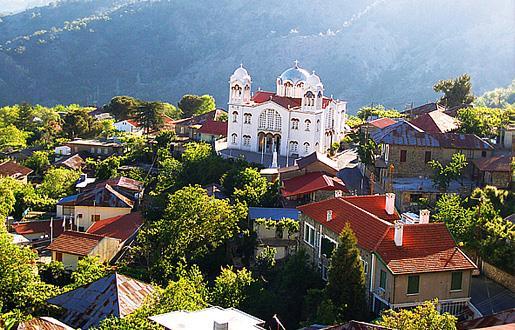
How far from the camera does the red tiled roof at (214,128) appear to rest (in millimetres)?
55844

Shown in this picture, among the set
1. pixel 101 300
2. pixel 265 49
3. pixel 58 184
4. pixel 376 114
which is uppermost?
pixel 265 49

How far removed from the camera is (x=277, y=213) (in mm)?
32812

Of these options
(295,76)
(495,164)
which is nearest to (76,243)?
(495,164)

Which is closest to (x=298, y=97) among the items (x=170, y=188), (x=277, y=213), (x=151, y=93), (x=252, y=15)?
(x=170, y=188)

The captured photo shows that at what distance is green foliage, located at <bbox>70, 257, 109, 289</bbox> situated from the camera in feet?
87.3

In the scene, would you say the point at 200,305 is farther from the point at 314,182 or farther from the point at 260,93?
the point at 260,93

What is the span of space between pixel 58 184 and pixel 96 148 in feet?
35.8

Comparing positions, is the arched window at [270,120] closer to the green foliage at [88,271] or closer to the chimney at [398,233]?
the green foliage at [88,271]

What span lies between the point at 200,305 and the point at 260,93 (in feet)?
111

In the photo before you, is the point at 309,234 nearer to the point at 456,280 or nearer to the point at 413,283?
the point at 413,283

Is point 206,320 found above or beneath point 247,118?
beneath

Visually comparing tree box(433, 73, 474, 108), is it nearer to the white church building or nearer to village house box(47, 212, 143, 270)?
the white church building

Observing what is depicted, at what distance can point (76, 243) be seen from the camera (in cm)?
3136

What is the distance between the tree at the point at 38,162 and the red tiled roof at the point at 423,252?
3831cm
